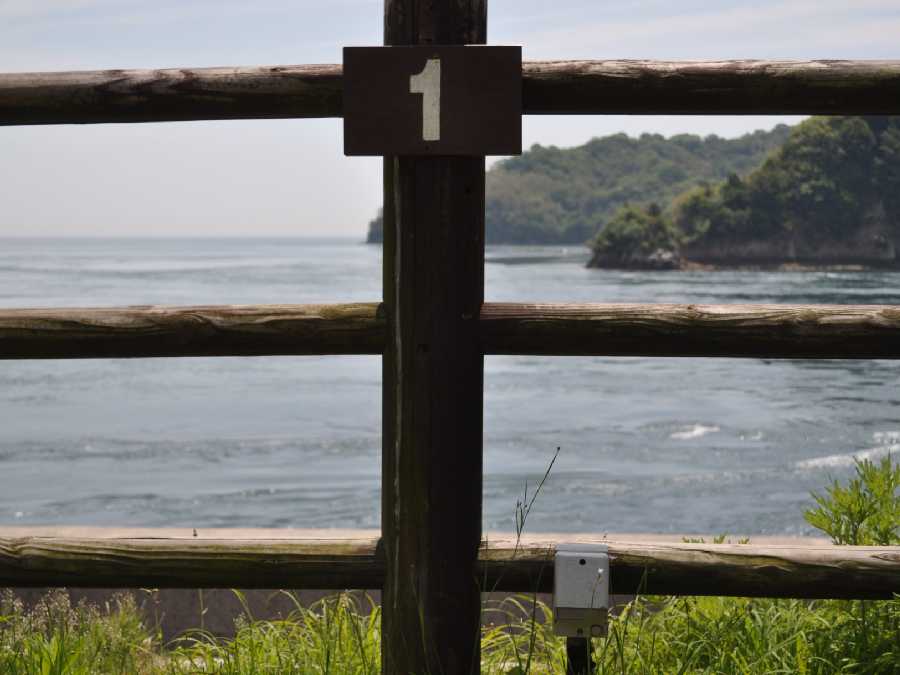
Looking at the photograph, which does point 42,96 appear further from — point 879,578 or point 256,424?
point 256,424

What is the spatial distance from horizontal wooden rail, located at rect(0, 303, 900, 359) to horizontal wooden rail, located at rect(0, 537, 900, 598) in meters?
0.47

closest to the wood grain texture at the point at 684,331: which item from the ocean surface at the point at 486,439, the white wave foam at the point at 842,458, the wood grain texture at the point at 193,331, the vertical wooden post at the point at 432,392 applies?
the vertical wooden post at the point at 432,392

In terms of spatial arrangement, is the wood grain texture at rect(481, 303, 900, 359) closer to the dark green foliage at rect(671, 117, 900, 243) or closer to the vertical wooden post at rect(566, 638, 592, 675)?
the vertical wooden post at rect(566, 638, 592, 675)

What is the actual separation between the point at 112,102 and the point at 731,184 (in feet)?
333

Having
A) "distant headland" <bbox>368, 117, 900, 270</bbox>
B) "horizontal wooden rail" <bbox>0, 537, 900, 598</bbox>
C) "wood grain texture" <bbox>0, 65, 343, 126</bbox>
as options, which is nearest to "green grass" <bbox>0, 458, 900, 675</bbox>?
"horizontal wooden rail" <bbox>0, 537, 900, 598</bbox>

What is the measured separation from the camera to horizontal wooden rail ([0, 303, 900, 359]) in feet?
8.27

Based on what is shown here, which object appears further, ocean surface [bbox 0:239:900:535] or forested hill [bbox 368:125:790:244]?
forested hill [bbox 368:125:790:244]

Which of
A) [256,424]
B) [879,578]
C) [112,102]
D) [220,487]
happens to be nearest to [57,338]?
[112,102]

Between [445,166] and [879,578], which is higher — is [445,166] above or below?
above

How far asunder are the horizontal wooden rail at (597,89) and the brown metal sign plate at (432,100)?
0.25 ft

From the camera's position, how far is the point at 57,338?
2633 mm

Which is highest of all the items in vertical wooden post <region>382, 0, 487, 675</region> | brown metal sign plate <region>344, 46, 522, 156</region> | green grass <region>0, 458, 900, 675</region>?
brown metal sign plate <region>344, 46, 522, 156</region>

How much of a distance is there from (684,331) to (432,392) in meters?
0.59

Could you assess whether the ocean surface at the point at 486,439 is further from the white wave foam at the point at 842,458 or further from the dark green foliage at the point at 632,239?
the dark green foliage at the point at 632,239
